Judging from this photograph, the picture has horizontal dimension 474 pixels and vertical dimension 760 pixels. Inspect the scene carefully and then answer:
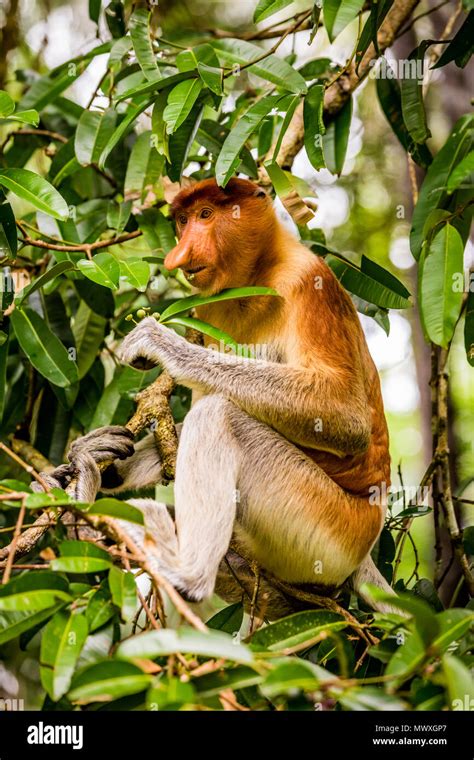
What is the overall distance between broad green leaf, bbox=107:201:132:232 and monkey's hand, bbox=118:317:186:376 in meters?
0.73

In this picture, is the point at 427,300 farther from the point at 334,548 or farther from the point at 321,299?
the point at 334,548

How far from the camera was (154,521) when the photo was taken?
2.76 metres

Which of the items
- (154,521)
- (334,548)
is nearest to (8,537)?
(154,521)

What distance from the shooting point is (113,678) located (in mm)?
1531

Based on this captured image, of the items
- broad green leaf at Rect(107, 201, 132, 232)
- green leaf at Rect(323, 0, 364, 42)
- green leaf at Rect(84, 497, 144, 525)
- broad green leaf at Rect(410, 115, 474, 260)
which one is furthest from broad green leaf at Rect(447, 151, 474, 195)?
broad green leaf at Rect(107, 201, 132, 232)

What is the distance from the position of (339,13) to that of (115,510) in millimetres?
1677

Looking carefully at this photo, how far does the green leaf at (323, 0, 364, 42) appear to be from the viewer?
2412 mm

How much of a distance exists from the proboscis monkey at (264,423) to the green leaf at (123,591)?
0.66 m

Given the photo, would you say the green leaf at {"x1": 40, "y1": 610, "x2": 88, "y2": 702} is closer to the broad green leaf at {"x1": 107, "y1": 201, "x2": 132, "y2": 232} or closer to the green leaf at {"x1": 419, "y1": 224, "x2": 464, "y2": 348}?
the green leaf at {"x1": 419, "y1": 224, "x2": 464, "y2": 348}

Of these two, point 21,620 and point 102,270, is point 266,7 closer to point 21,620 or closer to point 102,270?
point 102,270

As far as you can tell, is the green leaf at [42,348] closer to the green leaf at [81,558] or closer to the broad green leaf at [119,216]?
the broad green leaf at [119,216]

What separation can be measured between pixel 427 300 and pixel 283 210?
5.05ft

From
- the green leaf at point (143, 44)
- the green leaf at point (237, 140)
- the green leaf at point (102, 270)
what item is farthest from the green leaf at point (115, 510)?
the green leaf at point (143, 44)

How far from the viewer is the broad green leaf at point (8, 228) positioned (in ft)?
9.62
